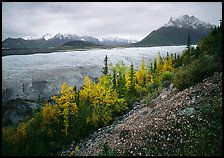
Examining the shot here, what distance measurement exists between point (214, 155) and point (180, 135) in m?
2.04

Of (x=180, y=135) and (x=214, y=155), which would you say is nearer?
(x=214, y=155)

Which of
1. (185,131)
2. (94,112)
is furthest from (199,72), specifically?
(94,112)

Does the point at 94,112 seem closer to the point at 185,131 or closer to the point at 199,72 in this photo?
the point at 199,72

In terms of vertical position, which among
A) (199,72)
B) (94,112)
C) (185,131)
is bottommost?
(94,112)

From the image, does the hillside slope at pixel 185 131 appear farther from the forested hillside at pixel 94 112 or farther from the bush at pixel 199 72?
the bush at pixel 199 72

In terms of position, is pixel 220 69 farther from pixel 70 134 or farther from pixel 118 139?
pixel 70 134

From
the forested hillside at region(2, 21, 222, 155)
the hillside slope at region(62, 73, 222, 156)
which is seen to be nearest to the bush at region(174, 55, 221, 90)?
the forested hillside at region(2, 21, 222, 155)

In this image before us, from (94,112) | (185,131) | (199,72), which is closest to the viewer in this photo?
(185,131)

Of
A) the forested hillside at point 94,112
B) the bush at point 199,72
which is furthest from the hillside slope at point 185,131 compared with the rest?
the bush at point 199,72

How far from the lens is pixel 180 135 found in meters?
10.4

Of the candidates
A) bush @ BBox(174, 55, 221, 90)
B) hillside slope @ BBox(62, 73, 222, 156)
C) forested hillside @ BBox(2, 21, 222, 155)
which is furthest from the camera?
bush @ BBox(174, 55, 221, 90)

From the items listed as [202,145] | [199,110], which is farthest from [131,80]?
[202,145]

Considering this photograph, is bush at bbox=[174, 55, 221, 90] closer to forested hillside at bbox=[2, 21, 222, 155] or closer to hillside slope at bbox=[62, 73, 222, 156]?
forested hillside at bbox=[2, 21, 222, 155]

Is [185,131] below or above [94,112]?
above
